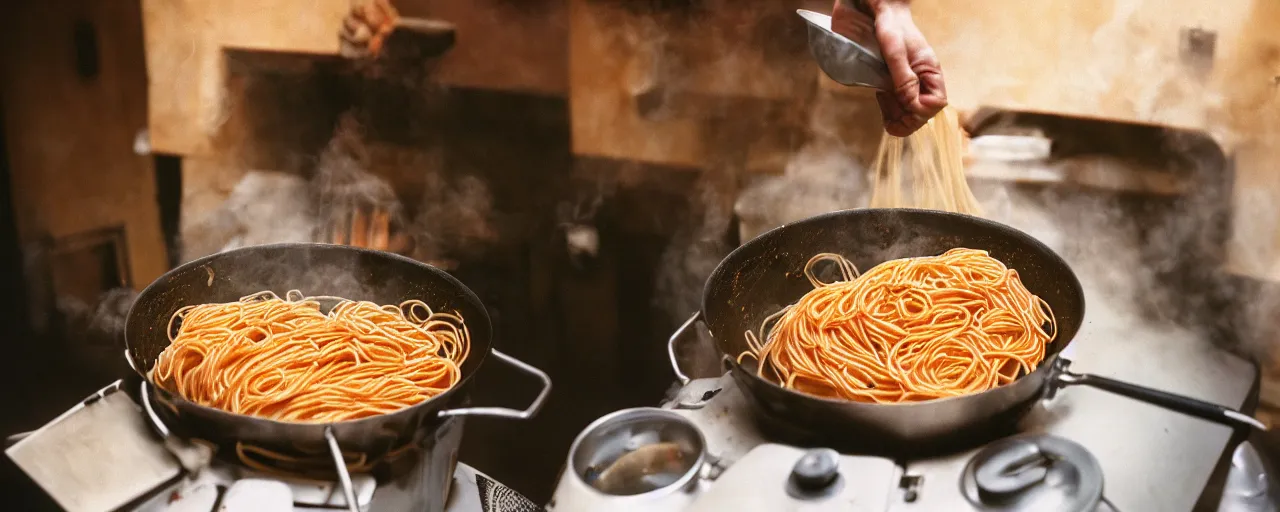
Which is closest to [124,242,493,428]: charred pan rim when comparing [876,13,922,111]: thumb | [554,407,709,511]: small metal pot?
[554,407,709,511]: small metal pot

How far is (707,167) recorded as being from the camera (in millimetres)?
3516

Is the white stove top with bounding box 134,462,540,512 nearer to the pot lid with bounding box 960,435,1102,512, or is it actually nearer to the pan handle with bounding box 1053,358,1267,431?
the pot lid with bounding box 960,435,1102,512

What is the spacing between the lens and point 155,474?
1.96 meters

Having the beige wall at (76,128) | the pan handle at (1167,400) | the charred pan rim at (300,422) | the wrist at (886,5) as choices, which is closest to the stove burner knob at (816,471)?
the pan handle at (1167,400)

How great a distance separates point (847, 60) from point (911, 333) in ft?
2.52

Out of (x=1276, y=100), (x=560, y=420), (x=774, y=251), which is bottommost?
(x=560, y=420)

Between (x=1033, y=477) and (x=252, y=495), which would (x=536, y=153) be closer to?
(x=252, y=495)

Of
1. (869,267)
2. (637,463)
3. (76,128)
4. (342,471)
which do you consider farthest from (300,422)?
(76,128)

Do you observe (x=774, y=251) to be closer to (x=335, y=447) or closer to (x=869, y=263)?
(x=869, y=263)

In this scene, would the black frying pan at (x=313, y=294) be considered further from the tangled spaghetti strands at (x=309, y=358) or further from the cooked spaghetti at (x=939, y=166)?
the cooked spaghetti at (x=939, y=166)

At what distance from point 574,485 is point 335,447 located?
529 mm

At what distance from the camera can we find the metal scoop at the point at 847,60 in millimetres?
2408

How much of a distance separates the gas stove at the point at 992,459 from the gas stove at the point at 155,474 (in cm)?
45

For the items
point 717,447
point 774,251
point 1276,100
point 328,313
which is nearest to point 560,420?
point 328,313
